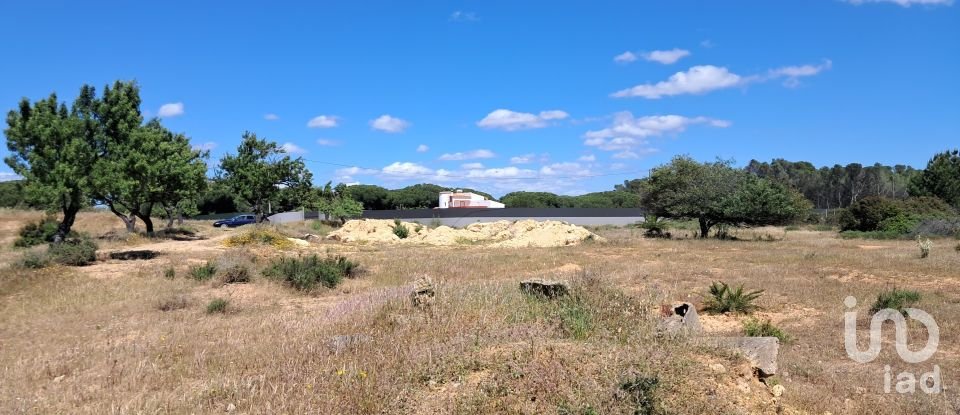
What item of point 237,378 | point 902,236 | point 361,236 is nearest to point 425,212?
point 361,236

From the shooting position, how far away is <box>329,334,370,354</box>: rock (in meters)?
5.88

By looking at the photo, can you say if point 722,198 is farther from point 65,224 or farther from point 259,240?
point 65,224

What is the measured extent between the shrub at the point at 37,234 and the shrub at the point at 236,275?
20915mm

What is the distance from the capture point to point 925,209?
42.8 meters

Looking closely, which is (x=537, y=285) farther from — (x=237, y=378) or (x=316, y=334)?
(x=237, y=378)

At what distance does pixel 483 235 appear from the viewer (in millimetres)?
39938

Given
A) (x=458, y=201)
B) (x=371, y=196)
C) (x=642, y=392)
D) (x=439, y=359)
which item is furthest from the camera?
(x=371, y=196)

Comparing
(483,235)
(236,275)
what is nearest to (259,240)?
(483,235)

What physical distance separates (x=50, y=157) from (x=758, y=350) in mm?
24251

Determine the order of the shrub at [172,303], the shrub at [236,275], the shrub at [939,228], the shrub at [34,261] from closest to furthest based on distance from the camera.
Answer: the shrub at [172,303], the shrub at [236,275], the shrub at [34,261], the shrub at [939,228]

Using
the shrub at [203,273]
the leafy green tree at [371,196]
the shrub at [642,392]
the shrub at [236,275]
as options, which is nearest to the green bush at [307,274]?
the shrub at [236,275]

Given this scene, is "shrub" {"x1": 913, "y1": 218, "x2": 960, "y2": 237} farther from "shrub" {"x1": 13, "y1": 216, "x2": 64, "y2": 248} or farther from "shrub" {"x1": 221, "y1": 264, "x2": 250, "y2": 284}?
"shrub" {"x1": 13, "y1": 216, "x2": 64, "y2": 248}

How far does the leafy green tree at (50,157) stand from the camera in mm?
20734

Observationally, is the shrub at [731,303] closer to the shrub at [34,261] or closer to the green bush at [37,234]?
the shrub at [34,261]
